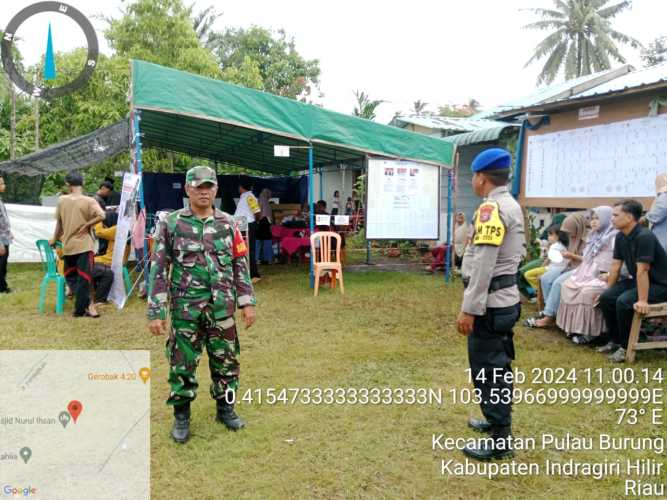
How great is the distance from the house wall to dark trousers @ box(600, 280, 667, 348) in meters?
1.47

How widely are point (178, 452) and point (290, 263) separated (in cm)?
796

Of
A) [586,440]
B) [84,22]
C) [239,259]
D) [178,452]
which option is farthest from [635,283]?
[84,22]

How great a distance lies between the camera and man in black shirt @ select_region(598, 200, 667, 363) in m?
4.23

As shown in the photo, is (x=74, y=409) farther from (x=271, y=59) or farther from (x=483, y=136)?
(x=271, y=59)

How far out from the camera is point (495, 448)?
2855mm

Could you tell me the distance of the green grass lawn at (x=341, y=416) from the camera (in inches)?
103

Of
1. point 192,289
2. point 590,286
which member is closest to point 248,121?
point 192,289

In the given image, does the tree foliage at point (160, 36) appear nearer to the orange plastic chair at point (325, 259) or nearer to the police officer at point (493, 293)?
the orange plastic chair at point (325, 259)

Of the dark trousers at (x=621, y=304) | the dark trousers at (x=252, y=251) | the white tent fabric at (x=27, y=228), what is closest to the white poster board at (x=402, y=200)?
the dark trousers at (x=252, y=251)

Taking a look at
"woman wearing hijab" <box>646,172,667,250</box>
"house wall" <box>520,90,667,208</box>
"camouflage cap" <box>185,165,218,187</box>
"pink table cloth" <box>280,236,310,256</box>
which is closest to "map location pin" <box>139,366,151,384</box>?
"camouflage cap" <box>185,165,218,187</box>

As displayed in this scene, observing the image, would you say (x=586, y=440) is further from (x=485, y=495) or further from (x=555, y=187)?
(x=555, y=187)

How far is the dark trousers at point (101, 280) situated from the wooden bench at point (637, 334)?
19.0 feet

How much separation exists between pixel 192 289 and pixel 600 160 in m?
5.18

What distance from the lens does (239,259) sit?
314cm
